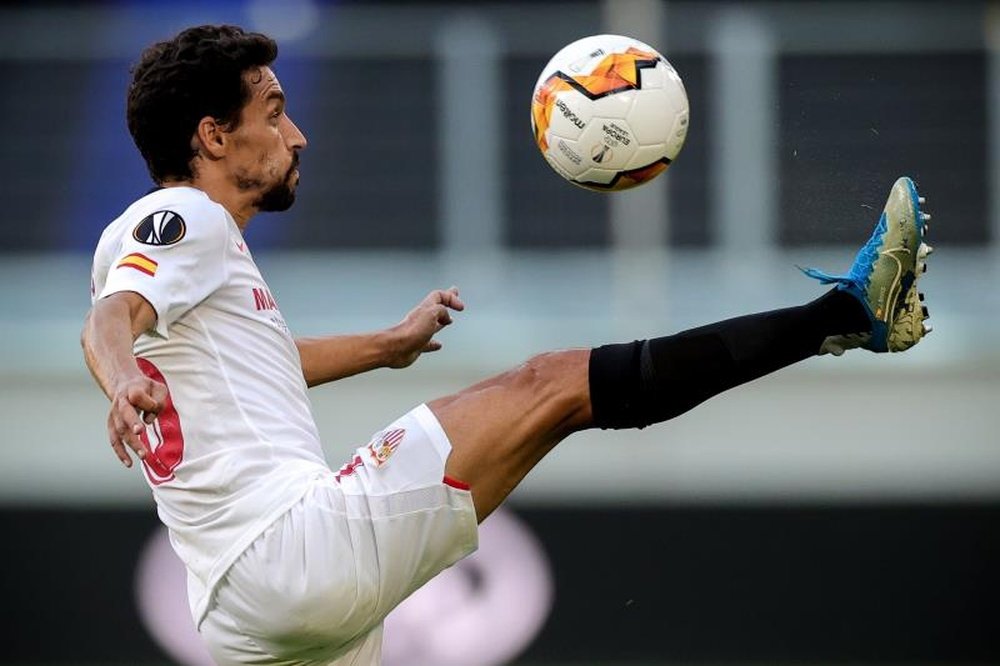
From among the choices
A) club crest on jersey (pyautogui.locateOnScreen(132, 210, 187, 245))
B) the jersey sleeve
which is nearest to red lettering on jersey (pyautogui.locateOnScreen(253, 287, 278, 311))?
the jersey sleeve

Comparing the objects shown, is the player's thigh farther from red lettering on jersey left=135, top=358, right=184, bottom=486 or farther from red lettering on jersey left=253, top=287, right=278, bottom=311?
red lettering on jersey left=135, top=358, right=184, bottom=486

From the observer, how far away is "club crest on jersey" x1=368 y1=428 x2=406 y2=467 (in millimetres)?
4621

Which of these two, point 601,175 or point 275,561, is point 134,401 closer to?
point 275,561

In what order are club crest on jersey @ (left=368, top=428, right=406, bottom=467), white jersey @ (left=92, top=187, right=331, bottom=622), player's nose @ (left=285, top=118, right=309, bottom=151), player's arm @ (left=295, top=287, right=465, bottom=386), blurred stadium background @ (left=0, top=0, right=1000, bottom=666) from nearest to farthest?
1. white jersey @ (left=92, top=187, right=331, bottom=622)
2. club crest on jersey @ (left=368, top=428, right=406, bottom=467)
3. player's nose @ (left=285, top=118, right=309, bottom=151)
4. player's arm @ (left=295, top=287, right=465, bottom=386)
5. blurred stadium background @ (left=0, top=0, right=1000, bottom=666)

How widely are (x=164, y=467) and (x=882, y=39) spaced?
307 inches

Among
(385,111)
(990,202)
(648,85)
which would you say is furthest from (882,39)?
(648,85)

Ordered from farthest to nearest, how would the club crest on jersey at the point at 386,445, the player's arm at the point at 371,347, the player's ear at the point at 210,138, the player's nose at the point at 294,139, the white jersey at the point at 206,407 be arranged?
the player's arm at the point at 371,347
the player's nose at the point at 294,139
the player's ear at the point at 210,138
the club crest on jersey at the point at 386,445
the white jersey at the point at 206,407

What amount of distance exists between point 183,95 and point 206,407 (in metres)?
0.91

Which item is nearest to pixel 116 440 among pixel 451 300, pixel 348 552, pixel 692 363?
pixel 348 552

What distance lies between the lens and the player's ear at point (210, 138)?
484 cm

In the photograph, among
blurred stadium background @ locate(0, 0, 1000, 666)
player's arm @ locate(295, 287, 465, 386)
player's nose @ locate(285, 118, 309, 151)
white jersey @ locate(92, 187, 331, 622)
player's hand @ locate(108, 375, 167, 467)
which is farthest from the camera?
blurred stadium background @ locate(0, 0, 1000, 666)

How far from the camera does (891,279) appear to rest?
15.3 feet

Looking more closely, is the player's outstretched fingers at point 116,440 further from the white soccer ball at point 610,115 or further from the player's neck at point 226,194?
the white soccer ball at point 610,115

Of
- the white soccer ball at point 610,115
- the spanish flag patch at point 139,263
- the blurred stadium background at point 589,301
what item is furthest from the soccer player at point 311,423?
the blurred stadium background at point 589,301
